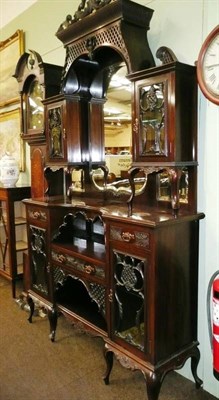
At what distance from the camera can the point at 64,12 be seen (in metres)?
2.98

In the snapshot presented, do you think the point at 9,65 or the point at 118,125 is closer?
the point at 118,125

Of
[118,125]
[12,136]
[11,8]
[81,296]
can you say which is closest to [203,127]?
[118,125]

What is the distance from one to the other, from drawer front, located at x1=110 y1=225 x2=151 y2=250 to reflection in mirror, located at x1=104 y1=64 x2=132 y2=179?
625 mm

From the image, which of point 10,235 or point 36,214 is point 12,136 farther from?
point 36,214

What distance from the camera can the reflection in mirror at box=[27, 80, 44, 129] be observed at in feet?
10.1

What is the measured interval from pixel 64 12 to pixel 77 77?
891mm

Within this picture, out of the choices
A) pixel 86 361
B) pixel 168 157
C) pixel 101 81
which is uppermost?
pixel 101 81

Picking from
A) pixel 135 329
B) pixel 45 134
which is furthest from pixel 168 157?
pixel 45 134

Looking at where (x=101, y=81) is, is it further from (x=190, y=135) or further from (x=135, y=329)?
(x=135, y=329)

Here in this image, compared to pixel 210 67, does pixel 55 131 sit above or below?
below

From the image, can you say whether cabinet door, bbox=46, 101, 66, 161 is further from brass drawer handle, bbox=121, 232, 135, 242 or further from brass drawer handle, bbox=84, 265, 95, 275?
brass drawer handle, bbox=121, 232, 135, 242

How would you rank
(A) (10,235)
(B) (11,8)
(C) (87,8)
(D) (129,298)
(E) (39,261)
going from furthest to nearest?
(B) (11,8), (A) (10,235), (E) (39,261), (C) (87,8), (D) (129,298)

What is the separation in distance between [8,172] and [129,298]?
2.12 m

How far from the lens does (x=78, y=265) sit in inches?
90.2
